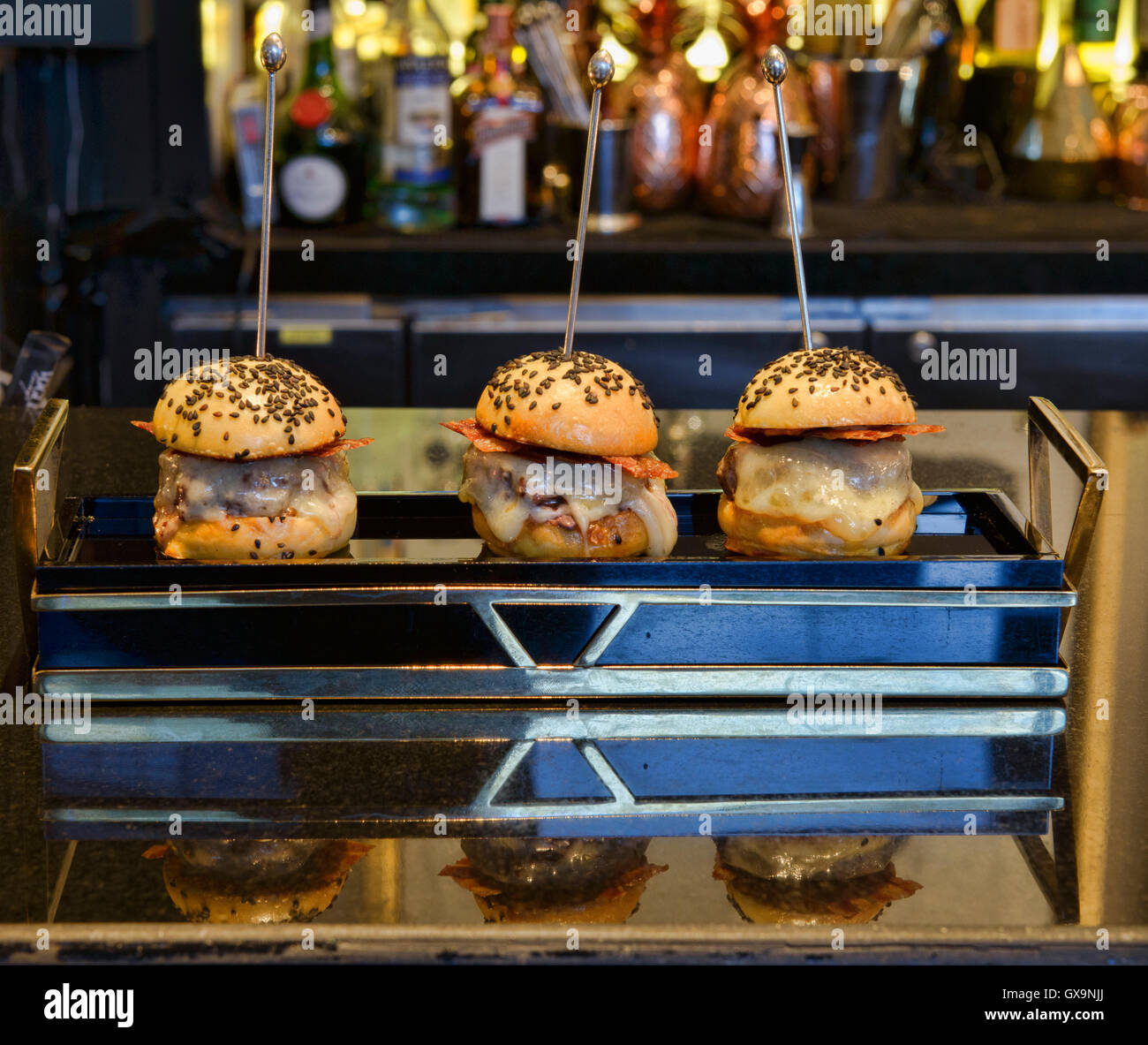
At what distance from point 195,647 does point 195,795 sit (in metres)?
0.16

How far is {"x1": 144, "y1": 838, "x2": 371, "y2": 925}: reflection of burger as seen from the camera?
3.12 feet

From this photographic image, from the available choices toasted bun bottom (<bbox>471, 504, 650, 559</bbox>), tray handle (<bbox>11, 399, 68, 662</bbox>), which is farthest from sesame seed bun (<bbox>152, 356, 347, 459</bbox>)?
toasted bun bottom (<bbox>471, 504, 650, 559</bbox>)

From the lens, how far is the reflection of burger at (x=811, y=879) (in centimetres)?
96

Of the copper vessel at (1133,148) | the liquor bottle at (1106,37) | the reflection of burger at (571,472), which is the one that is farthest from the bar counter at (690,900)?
the liquor bottle at (1106,37)

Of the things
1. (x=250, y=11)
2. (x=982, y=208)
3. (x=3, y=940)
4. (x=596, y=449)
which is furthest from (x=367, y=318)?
(x=3, y=940)

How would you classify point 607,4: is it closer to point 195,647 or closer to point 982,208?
point 982,208

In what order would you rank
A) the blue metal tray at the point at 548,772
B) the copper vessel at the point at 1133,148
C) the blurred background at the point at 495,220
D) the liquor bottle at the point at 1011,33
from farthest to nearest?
1. the liquor bottle at the point at 1011,33
2. the copper vessel at the point at 1133,148
3. the blurred background at the point at 495,220
4. the blue metal tray at the point at 548,772

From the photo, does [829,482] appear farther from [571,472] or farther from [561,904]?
[561,904]

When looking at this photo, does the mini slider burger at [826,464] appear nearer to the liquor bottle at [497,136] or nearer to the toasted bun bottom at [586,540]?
the toasted bun bottom at [586,540]

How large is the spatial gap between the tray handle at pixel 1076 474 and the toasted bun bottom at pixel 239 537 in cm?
66

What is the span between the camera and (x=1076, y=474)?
1.32 meters

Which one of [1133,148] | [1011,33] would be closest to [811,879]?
[1133,148]

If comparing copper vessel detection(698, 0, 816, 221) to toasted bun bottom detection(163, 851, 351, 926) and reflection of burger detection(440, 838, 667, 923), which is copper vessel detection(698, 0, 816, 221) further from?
toasted bun bottom detection(163, 851, 351, 926)

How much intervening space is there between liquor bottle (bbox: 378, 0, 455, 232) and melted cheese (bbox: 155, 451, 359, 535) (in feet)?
6.70
